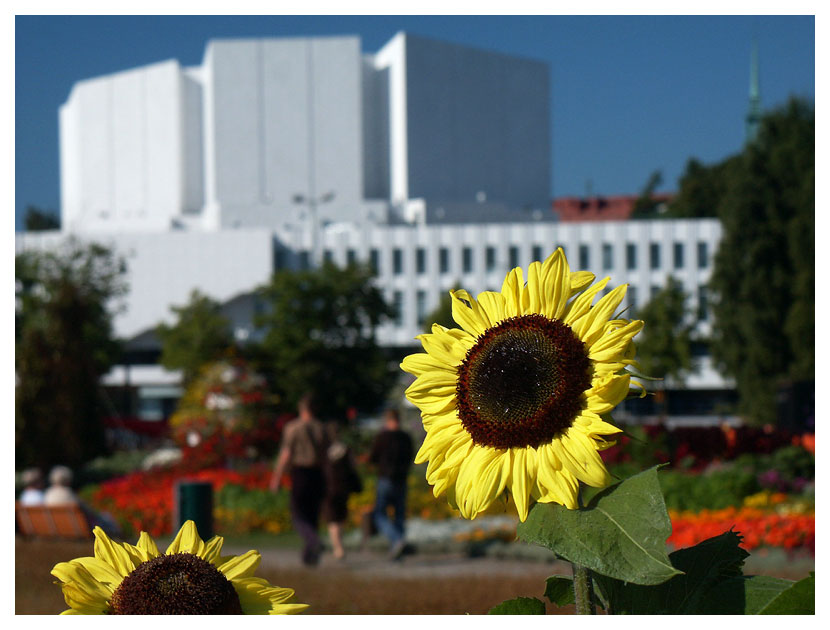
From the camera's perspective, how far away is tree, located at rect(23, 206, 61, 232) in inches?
3625

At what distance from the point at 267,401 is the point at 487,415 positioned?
1031 inches

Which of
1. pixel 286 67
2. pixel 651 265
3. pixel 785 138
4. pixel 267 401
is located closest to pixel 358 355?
pixel 267 401

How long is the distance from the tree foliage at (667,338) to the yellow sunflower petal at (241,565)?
1811 inches

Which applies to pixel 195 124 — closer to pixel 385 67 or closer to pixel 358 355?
pixel 385 67

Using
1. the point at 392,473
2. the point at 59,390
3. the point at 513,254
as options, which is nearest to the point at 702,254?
the point at 513,254

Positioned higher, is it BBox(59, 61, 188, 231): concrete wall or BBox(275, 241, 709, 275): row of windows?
BBox(59, 61, 188, 231): concrete wall

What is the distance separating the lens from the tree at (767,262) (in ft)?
134

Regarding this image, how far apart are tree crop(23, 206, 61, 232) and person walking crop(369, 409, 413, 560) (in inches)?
3269

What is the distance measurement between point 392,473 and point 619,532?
13.3m

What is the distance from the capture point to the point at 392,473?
46.0ft

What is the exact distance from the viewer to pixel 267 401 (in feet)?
88.3

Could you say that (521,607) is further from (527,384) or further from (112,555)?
(112,555)

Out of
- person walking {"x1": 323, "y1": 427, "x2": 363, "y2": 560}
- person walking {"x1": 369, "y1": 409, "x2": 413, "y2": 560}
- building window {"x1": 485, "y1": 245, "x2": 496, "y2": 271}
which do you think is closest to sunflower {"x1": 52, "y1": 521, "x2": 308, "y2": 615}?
person walking {"x1": 323, "y1": 427, "x2": 363, "y2": 560}

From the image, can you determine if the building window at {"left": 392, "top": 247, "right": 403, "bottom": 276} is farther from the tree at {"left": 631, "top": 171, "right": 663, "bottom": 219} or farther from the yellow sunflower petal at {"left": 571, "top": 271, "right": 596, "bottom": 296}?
the yellow sunflower petal at {"left": 571, "top": 271, "right": 596, "bottom": 296}
